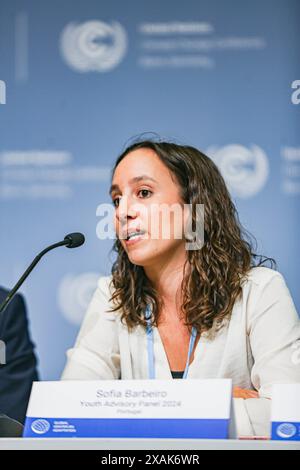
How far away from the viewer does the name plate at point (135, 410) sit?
1607 mm

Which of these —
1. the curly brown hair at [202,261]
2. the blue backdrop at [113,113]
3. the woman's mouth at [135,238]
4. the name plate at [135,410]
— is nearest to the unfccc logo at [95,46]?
the blue backdrop at [113,113]

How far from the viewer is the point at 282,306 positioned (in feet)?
7.32

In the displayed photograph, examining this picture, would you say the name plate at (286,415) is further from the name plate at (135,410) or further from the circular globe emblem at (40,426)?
the circular globe emblem at (40,426)

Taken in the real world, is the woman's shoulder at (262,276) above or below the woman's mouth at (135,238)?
below

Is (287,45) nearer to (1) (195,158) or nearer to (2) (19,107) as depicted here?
(1) (195,158)

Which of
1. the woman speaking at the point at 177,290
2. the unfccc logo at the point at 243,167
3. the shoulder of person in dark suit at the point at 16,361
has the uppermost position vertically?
the unfccc logo at the point at 243,167

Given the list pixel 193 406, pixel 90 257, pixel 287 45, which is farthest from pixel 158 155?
pixel 193 406

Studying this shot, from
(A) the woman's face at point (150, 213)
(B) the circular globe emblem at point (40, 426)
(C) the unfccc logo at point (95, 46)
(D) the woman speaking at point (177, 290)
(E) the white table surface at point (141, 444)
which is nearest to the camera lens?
(E) the white table surface at point (141, 444)

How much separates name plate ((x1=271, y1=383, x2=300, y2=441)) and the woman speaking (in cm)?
51

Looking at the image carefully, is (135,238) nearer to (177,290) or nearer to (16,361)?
(177,290)

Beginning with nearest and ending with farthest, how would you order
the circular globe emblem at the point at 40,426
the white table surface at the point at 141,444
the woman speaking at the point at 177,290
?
the white table surface at the point at 141,444, the circular globe emblem at the point at 40,426, the woman speaking at the point at 177,290

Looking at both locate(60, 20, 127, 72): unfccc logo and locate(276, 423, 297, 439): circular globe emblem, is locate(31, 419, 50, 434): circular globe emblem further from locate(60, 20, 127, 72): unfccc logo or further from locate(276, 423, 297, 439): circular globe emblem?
locate(60, 20, 127, 72): unfccc logo

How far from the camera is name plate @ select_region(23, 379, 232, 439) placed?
161 centimetres

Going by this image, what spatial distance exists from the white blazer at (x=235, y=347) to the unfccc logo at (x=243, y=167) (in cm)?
29
